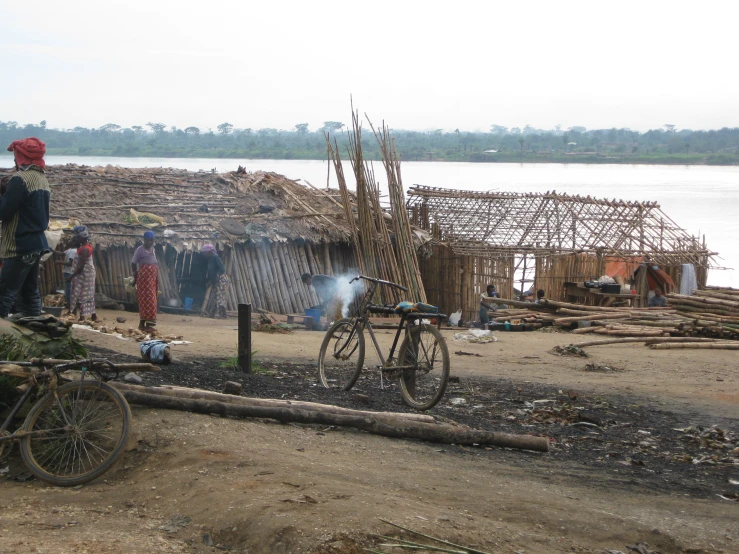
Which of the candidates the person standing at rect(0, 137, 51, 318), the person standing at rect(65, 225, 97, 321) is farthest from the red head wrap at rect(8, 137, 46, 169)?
the person standing at rect(65, 225, 97, 321)

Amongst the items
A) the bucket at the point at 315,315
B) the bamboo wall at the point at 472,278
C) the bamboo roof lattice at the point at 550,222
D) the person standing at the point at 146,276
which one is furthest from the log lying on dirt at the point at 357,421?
the bamboo roof lattice at the point at 550,222

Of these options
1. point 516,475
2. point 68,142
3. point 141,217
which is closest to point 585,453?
point 516,475

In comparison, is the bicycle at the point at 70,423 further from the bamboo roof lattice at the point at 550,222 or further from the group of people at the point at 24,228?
the bamboo roof lattice at the point at 550,222

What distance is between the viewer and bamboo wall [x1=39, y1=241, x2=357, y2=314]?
51.1 feet

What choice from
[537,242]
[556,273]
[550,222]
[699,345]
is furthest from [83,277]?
[550,222]

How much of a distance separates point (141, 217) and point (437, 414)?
35.1 feet

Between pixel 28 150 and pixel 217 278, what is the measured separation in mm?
8628

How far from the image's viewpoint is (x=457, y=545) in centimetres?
366

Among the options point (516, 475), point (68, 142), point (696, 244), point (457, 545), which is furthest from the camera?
point (68, 142)

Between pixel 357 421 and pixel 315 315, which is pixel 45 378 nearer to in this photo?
pixel 357 421

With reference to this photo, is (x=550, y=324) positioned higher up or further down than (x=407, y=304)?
further down

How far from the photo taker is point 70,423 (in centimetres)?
480

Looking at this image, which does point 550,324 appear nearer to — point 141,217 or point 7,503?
point 141,217

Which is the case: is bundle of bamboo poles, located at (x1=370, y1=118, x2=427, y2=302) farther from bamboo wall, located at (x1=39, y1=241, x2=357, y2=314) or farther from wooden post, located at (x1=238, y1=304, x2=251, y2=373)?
wooden post, located at (x1=238, y1=304, x2=251, y2=373)
